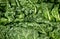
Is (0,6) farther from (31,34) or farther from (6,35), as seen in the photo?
(31,34)

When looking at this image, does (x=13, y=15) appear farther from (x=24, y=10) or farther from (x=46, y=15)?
(x=46, y=15)

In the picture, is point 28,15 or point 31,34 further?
point 28,15

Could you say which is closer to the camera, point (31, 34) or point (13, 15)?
point (31, 34)

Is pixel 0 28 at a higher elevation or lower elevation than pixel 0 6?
lower

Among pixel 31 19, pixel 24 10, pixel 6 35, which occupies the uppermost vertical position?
pixel 24 10

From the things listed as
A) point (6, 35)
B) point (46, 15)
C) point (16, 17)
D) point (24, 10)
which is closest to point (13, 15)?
point (16, 17)

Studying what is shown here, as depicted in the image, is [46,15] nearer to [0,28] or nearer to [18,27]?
[18,27]

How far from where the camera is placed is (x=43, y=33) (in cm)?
245

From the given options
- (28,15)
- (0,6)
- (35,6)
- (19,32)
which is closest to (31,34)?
(19,32)

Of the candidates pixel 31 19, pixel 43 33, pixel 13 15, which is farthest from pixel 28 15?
pixel 43 33

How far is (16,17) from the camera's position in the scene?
2.58 metres

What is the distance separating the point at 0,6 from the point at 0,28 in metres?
0.42

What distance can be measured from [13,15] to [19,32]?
0.36 meters

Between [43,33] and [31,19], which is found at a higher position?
[31,19]
